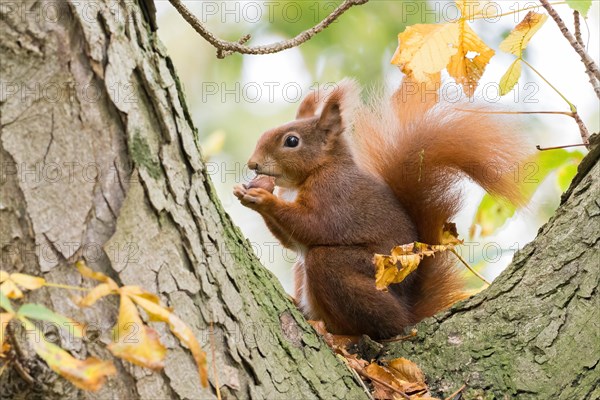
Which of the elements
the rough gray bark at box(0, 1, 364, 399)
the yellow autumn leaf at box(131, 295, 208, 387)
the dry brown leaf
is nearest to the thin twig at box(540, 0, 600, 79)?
the dry brown leaf

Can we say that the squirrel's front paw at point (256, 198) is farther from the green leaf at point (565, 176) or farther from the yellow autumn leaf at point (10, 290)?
the yellow autumn leaf at point (10, 290)

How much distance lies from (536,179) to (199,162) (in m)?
1.19

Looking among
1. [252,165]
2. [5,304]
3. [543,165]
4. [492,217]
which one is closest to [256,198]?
[252,165]

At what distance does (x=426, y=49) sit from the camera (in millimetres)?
1868

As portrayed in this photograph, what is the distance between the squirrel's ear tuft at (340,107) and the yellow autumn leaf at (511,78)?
0.92m

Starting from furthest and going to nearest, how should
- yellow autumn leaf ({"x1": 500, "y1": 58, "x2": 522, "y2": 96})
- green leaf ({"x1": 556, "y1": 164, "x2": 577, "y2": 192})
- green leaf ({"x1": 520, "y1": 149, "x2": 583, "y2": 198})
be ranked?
1. green leaf ({"x1": 556, "y1": 164, "x2": 577, "y2": 192})
2. green leaf ({"x1": 520, "y1": 149, "x2": 583, "y2": 198})
3. yellow autumn leaf ({"x1": 500, "y1": 58, "x2": 522, "y2": 96})

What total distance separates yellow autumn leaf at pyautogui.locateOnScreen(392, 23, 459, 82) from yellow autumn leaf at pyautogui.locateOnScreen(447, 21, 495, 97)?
3cm

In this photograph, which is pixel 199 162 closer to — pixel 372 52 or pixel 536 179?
pixel 536 179

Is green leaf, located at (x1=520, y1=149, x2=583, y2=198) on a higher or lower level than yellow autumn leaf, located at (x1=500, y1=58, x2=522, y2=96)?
lower

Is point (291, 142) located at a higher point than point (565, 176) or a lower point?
lower

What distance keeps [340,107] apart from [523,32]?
3.37ft

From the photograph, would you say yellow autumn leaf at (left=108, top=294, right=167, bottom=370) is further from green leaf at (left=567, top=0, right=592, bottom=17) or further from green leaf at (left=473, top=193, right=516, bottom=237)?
green leaf at (left=473, top=193, right=516, bottom=237)

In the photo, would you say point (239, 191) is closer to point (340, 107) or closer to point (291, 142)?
point (291, 142)

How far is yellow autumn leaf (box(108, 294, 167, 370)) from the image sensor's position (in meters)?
1.02
